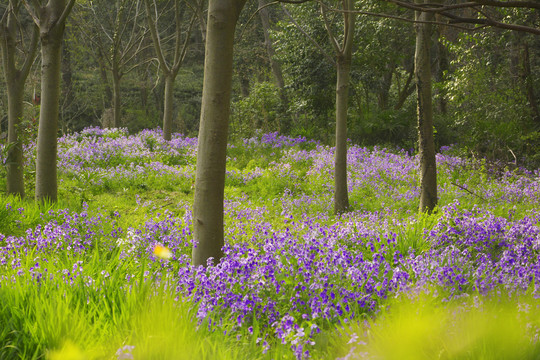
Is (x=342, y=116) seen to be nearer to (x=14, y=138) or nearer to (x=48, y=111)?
(x=48, y=111)

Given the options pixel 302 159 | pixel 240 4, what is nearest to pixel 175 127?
pixel 302 159

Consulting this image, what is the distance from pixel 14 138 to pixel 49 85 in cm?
180

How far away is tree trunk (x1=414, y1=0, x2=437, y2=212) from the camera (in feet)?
20.0

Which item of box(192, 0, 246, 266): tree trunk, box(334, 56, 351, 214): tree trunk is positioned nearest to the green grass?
box(192, 0, 246, 266): tree trunk

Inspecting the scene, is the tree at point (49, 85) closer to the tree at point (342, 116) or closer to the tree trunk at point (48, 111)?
the tree trunk at point (48, 111)

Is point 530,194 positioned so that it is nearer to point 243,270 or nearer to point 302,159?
point 302,159

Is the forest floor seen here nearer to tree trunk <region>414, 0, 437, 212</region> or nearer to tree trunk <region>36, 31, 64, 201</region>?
tree trunk <region>36, 31, 64, 201</region>

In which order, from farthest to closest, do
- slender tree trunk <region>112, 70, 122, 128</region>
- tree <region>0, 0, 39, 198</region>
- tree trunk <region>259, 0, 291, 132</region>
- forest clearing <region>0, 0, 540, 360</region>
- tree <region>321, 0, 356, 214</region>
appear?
tree trunk <region>259, 0, 291, 132</region> → slender tree trunk <region>112, 70, 122, 128</region> → tree <region>321, 0, 356, 214</region> → tree <region>0, 0, 39, 198</region> → forest clearing <region>0, 0, 540, 360</region>

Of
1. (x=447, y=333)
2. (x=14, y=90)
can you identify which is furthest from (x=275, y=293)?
(x=14, y=90)

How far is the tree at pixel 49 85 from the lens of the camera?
6.19m

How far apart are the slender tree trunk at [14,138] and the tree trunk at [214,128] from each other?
16.1 feet

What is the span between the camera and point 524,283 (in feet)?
11.1

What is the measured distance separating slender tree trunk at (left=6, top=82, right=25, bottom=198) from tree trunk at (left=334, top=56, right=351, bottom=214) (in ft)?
18.1

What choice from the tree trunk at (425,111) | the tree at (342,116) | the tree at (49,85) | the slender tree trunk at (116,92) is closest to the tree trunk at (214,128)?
the tree trunk at (425,111)
